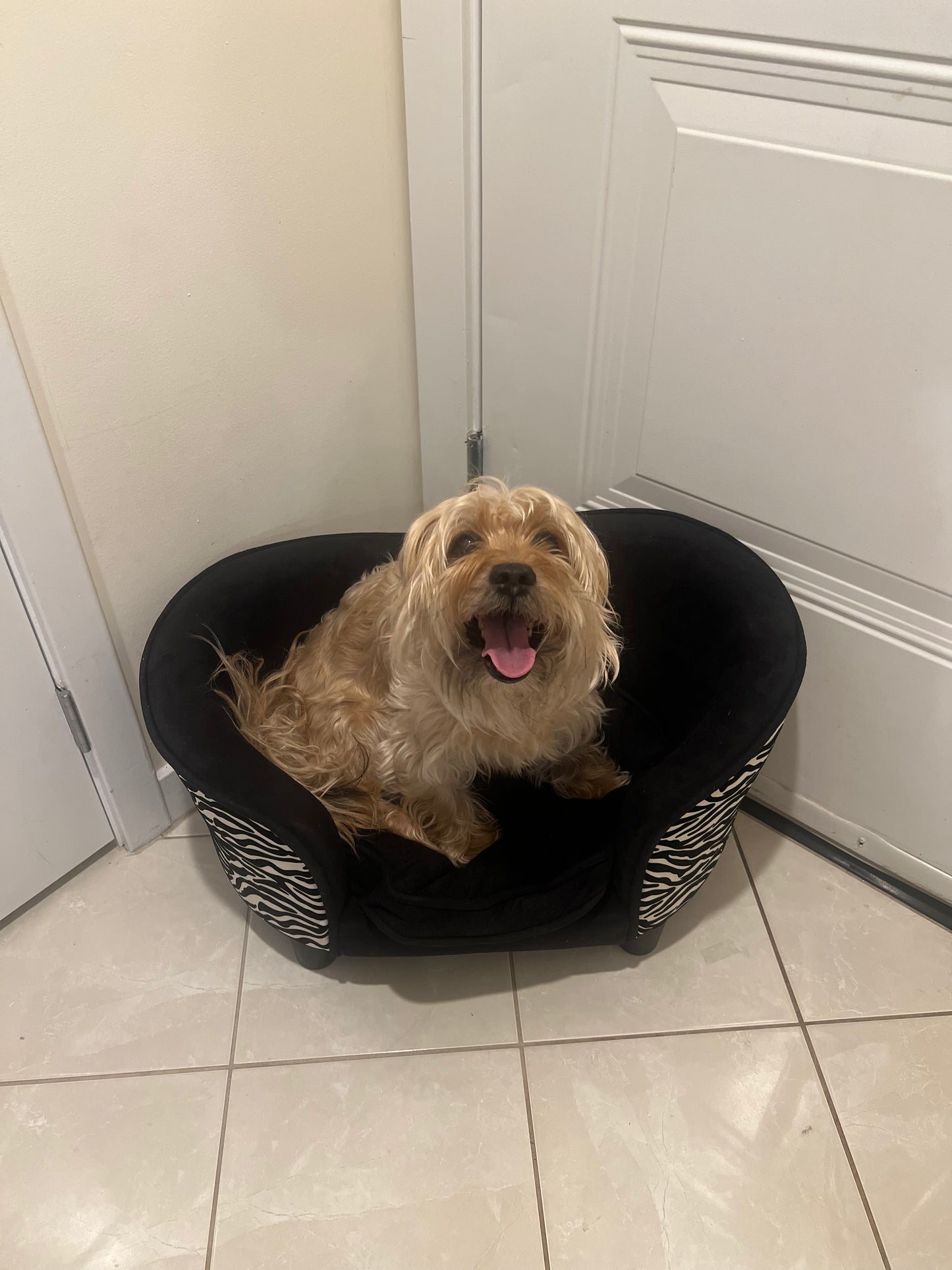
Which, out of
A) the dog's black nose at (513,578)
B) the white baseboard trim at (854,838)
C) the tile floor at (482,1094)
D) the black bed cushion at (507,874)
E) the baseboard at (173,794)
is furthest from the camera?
the baseboard at (173,794)

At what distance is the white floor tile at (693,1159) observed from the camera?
52.6 inches

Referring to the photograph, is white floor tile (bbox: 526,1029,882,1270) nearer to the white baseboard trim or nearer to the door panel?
the white baseboard trim

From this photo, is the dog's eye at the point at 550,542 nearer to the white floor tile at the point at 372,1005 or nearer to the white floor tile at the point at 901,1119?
the white floor tile at the point at 372,1005

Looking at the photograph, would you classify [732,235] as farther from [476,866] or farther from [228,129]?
[476,866]

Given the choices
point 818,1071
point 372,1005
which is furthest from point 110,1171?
point 818,1071

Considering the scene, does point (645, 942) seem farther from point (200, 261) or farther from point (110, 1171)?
point (200, 261)

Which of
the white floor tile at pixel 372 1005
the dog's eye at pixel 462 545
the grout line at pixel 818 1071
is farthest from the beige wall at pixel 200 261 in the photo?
the grout line at pixel 818 1071

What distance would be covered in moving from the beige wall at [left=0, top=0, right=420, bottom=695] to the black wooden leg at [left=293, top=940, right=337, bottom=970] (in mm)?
653

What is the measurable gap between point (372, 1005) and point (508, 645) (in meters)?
0.78

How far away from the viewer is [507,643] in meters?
1.37

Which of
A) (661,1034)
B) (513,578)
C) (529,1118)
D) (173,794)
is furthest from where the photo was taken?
(173,794)

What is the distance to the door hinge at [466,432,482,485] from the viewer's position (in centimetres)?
204

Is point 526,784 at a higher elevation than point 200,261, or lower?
lower

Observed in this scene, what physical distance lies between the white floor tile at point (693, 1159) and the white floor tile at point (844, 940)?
138 mm
